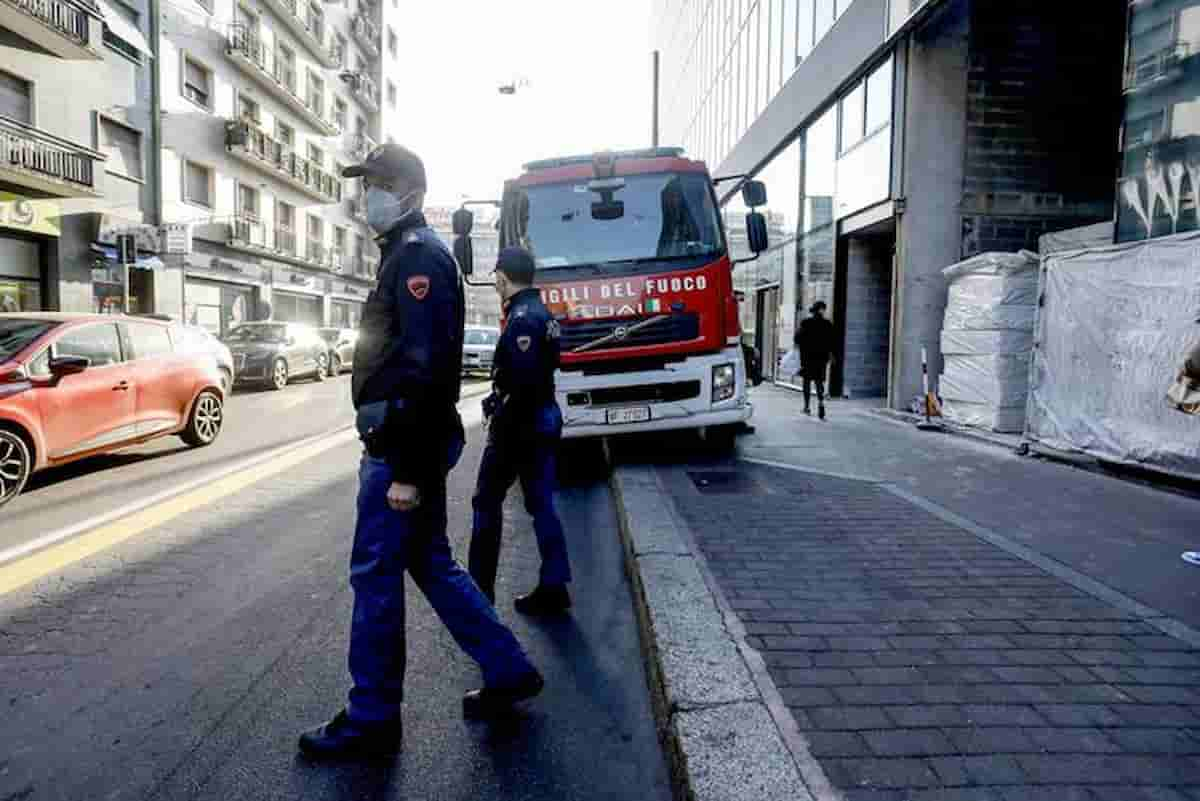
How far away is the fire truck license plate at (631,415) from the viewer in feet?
24.2

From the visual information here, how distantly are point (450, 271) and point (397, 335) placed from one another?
282 millimetres

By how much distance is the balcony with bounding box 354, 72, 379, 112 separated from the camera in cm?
4134

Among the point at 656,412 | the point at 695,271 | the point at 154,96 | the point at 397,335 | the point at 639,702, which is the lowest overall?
the point at 639,702

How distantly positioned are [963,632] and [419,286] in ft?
8.64

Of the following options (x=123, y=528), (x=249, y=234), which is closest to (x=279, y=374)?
(x=249, y=234)

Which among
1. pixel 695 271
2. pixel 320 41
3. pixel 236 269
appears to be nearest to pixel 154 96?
pixel 236 269

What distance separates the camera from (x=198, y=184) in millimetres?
25328

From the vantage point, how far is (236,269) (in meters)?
27.5

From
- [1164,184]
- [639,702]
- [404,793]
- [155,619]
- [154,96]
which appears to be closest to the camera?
[404,793]

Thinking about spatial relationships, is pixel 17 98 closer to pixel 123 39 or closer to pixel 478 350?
pixel 123 39

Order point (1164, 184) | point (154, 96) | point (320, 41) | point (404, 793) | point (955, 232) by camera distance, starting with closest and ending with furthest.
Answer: point (404, 793)
point (1164, 184)
point (955, 232)
point (154, 96)
point (320, 41)

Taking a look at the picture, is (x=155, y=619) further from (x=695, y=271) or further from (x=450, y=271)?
(x=695, y=271)

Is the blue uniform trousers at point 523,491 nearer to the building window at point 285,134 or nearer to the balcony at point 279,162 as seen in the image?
the balcony at point 279,162

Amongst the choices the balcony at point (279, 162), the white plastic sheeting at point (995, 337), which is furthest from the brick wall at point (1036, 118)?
the balcony at point (279, 162)
